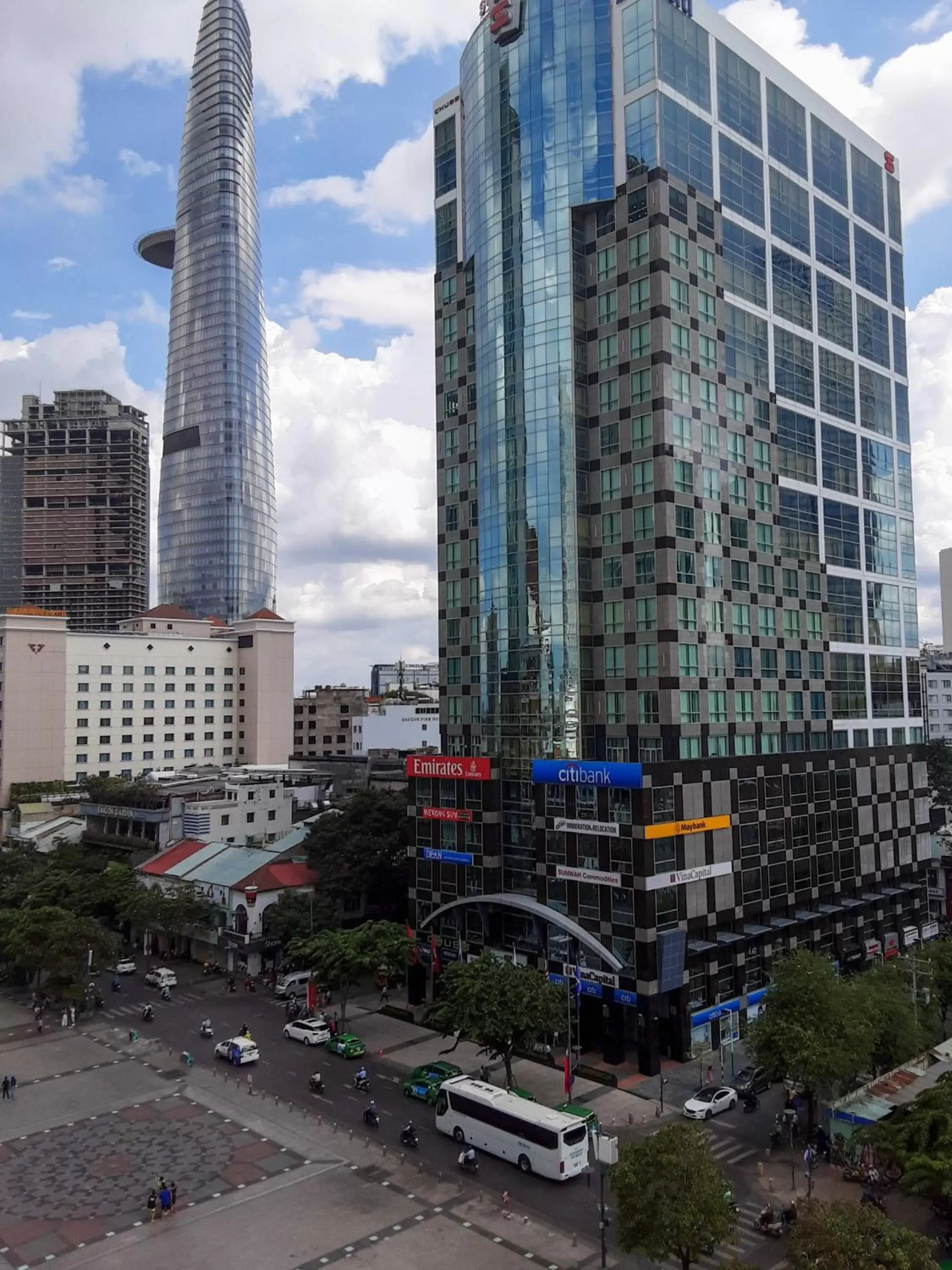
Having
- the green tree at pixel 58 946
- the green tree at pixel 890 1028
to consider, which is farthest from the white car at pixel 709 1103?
the green tree at pixel 58 946

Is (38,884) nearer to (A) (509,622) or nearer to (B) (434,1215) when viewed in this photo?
(A) (509,622)

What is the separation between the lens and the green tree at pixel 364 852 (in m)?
93.6

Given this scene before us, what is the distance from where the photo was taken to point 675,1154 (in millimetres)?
36281

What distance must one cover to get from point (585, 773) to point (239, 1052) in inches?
1179

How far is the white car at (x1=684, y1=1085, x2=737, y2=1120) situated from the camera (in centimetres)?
5572

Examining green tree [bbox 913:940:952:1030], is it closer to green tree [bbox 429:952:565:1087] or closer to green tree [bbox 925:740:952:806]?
green tree [bbox 429:952:565:1087]

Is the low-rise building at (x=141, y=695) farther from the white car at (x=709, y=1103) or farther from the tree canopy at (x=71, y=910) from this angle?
the white car at (x=709, y=1103)

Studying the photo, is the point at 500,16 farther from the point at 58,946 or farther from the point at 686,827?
the point at 58,946

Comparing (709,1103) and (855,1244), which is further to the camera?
(709,1103)

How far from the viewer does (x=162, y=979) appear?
278 feet

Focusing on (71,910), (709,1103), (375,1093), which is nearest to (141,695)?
(71,910)

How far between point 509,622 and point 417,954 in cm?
2757

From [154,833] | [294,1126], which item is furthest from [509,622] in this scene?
[154,833]

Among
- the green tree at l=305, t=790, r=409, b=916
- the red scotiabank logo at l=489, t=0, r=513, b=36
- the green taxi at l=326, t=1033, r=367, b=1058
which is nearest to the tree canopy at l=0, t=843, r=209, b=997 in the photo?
the green tree at l=305, t=790, r=409, b=916
